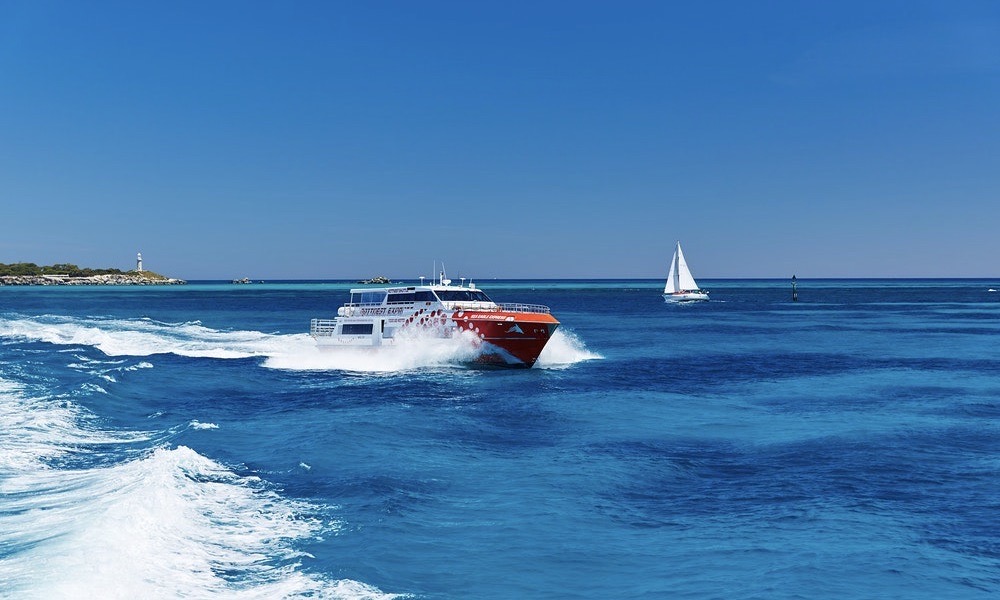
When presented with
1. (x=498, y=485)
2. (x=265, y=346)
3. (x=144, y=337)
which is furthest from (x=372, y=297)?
(x=498, y=485)

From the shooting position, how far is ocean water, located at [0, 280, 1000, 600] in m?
13.2

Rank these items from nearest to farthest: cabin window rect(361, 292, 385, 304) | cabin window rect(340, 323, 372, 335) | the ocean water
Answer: the ocean water → cabin window rect(340, 323, 372, 335) → cabin window rect(361, 292, 385, 304)

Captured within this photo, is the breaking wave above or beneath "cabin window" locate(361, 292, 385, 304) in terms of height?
beneath

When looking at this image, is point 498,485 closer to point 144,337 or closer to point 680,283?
point 144,337

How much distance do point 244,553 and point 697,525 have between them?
856 cm

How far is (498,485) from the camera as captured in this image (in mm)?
18922

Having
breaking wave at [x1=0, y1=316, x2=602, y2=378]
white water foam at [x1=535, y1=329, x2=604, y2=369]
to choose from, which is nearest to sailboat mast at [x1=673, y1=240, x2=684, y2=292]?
breaking wave at [x1=0, y1=316, x2=602, y2=378]

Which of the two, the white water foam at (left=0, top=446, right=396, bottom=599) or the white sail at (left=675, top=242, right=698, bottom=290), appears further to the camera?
the white sail at (left=675, top=242, right=698, bottom=290)

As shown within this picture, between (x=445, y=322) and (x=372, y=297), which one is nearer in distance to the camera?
(x=445, y=322)

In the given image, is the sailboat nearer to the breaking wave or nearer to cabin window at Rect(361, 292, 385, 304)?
the breaking wave

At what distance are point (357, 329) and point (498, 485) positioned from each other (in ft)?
97.1

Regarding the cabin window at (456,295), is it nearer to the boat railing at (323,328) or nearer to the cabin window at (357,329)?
the cabin window at (357,329)

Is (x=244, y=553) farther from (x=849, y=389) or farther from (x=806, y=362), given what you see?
(x=806, y=362)

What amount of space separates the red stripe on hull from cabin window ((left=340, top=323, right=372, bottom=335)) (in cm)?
655
